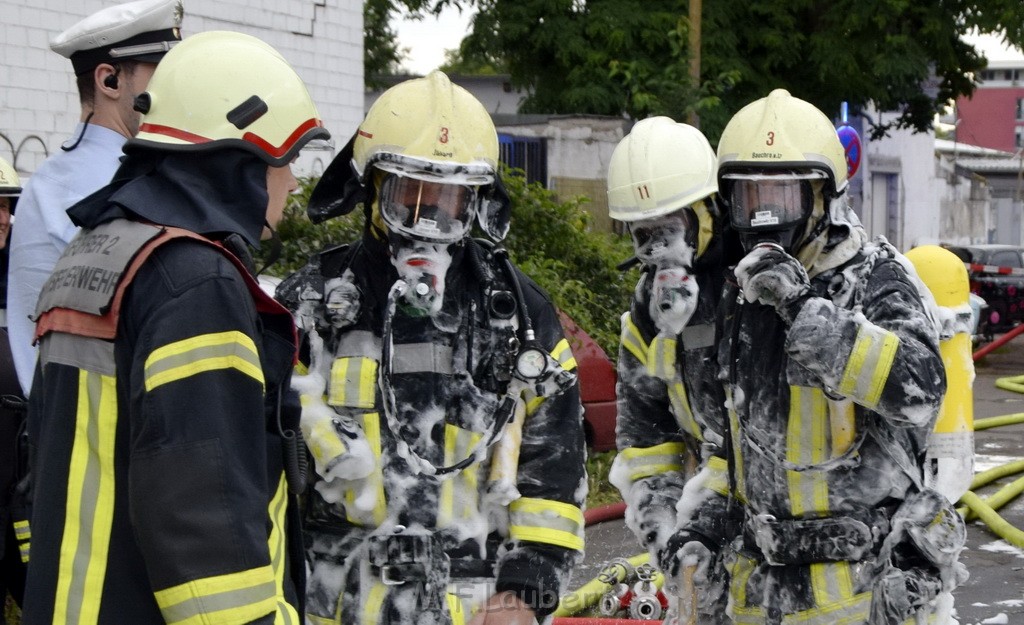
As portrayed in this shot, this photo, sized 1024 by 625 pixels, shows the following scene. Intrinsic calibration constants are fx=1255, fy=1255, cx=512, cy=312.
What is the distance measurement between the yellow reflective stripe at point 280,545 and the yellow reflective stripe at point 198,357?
0.36 metres

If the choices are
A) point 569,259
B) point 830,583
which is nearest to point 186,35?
point 569,259

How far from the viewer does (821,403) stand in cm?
345

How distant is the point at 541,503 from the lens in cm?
326

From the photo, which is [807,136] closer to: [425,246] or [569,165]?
[425,246]

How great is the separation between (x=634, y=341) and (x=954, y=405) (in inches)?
41.1

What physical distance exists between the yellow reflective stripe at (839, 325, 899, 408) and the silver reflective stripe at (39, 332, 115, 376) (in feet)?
6.17

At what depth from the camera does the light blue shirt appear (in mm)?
3303

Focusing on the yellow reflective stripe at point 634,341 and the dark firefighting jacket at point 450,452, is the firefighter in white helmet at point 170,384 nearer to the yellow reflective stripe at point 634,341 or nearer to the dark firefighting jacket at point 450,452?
the dark firefighting jacket at point 450,452

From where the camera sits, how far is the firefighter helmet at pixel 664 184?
13.8 feet

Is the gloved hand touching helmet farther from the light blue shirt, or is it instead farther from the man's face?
the light blue shirt

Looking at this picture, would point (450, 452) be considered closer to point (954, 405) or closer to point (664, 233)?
point (664, 233)

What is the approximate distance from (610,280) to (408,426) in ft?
25.3

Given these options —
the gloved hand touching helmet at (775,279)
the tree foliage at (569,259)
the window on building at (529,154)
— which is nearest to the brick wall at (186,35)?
the tree foliage at (569,259)

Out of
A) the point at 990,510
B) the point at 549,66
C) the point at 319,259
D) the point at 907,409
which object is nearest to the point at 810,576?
the point at 907,409
